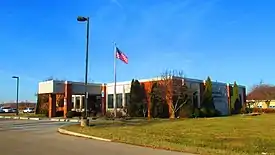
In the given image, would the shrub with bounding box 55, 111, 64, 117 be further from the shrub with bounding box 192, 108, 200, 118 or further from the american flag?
the shrub with bounding box 192, 108, 200, 118

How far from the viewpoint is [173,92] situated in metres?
42.5

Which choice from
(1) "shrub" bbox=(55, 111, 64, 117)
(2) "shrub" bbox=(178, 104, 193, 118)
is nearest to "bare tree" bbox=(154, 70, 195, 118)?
(2) "shrub" bbox=(178, 104, 193, 118)

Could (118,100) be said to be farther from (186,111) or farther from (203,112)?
(203,112)

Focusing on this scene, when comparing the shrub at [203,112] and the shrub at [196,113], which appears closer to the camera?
the shrub at [196,113]

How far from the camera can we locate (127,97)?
49.0 meters

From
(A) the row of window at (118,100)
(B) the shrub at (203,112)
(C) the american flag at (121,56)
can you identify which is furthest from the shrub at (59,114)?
(B) the shrub at (203,112)

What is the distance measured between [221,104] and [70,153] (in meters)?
41.6

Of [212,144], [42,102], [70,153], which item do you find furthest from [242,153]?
[42,102]

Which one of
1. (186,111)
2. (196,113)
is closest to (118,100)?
(186,111)

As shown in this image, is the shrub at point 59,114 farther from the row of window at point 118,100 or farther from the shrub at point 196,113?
the shrub at point 196,113

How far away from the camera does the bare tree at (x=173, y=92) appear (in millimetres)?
42406

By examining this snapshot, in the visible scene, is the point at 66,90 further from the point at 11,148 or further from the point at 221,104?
the point at 11,148

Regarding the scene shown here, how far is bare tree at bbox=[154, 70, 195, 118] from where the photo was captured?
4241cm

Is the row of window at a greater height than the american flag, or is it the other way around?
the american flag
